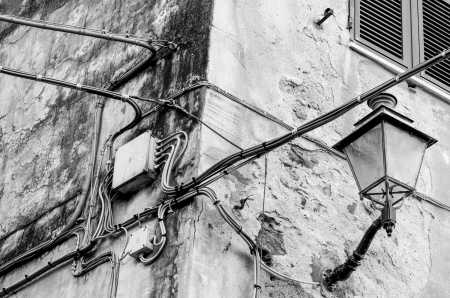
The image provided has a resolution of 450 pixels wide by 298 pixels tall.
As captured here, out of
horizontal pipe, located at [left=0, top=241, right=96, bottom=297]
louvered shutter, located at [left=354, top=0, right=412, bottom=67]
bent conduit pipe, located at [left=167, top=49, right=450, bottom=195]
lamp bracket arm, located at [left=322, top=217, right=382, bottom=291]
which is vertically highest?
→ louvered shutter, located at [left=354, top=0, right=412, bottom=67]

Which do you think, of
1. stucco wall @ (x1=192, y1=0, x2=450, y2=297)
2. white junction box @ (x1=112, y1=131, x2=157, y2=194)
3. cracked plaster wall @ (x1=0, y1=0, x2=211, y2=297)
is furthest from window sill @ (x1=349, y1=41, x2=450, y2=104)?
white junction box @ (x1=112, y1=131, x2=157, y2=194)

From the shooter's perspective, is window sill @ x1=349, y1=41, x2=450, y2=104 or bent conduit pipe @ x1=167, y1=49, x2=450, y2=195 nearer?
bent conduit pipe @ x1=167, y1=49, x2=450, y2=195

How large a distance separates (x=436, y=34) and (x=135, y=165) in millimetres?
2639

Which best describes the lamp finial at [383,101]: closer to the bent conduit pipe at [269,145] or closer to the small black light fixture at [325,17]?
the bent conduit pipe at [269,145]

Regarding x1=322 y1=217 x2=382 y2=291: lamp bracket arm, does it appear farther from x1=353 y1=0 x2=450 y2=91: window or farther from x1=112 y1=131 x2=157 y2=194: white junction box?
x1=353 y1=0 x2=450 y2=91: window

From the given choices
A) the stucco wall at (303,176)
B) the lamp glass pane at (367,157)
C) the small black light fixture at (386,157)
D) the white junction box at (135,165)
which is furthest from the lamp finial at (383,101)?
the white junction box at (135,165)

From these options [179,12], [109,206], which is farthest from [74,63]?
[109,206]

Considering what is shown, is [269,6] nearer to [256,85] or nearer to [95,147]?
[256,85]

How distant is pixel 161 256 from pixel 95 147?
1.24 metres

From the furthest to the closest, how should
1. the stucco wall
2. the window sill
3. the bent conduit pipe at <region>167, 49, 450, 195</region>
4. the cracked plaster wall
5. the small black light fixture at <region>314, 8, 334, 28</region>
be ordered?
the window sill → the small black light fixture at <region>314, 8, 334, 28</region> → the cracked plaster wall → the stucco wall → the bent conduit pipe at <region>167, 49, 450, 195</region>

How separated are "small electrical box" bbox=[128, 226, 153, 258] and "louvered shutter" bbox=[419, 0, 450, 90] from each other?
8.17 ft

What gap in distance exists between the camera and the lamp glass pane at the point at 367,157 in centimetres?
508

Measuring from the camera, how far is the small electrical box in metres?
5.51

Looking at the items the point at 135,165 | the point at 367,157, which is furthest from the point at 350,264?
the point at 135,165
